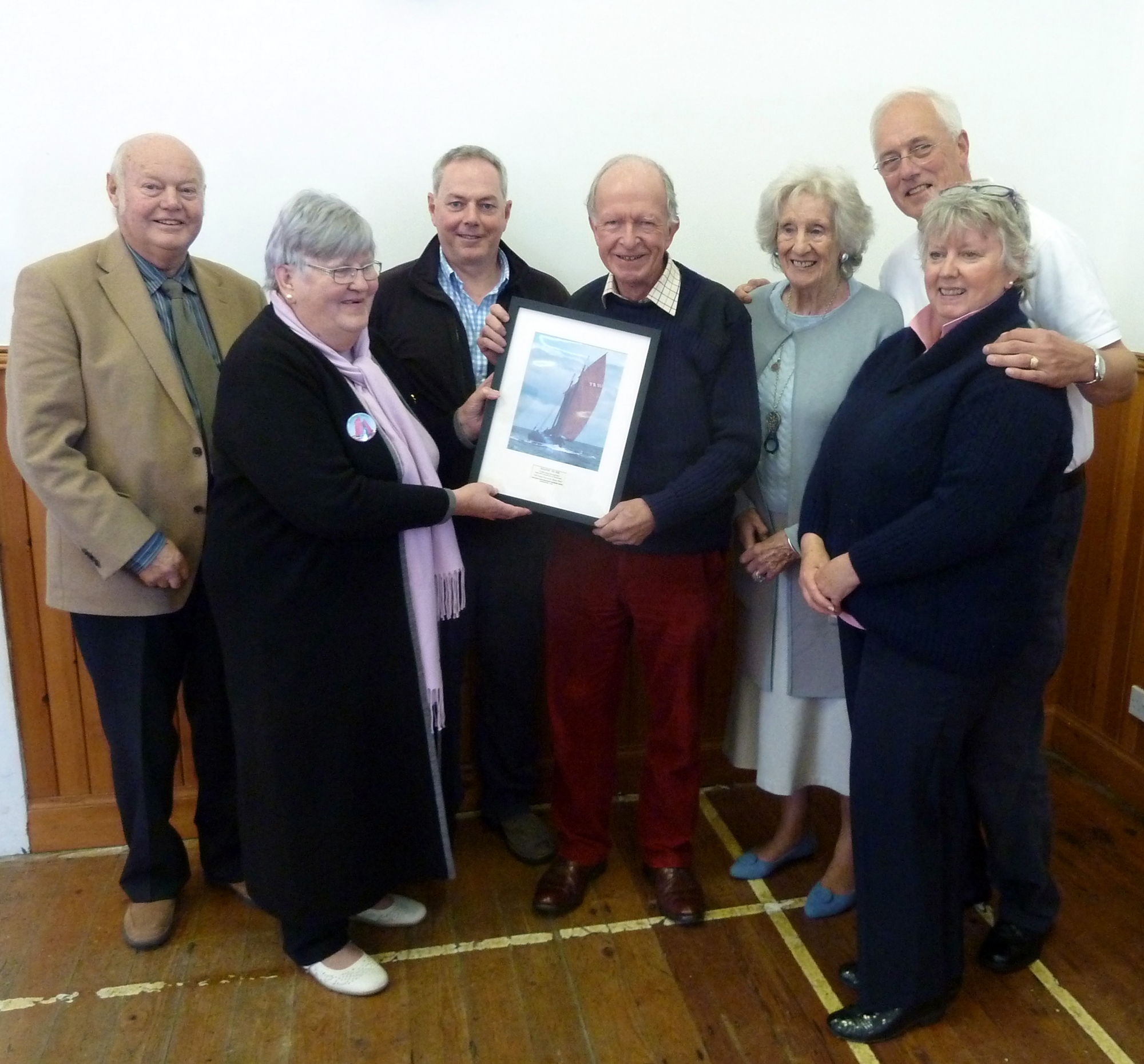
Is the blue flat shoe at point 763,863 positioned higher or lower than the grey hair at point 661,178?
lower

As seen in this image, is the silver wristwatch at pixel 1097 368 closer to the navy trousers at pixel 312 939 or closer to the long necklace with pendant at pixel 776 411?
the long necklace with pendant at pixel 776 411

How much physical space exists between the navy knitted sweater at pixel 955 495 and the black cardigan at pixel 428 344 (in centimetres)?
89

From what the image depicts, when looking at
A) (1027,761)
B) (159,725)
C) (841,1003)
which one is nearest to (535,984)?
(841,1003)

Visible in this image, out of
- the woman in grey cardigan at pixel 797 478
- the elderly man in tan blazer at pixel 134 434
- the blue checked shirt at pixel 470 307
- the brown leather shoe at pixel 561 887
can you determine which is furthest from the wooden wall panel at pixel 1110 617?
the elderly man in tan blazer at pixel 134 434

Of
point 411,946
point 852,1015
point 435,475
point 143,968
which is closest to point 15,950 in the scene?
point 143,968

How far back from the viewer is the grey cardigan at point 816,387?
6.92ft

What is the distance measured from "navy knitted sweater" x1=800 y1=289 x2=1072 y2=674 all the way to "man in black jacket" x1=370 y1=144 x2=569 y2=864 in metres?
0.87

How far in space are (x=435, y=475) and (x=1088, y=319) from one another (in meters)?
1.32

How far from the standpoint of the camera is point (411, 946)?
226cm

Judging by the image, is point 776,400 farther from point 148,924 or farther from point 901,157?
point 148,924

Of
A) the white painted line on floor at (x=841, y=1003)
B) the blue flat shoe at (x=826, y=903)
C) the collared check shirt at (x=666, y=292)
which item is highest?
the collared check shirt at (x=666, y=292)

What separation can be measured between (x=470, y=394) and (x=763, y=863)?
1.37 m

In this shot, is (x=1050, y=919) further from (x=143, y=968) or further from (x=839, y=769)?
(x=143, y=968)

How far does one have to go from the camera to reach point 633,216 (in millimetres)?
2002
